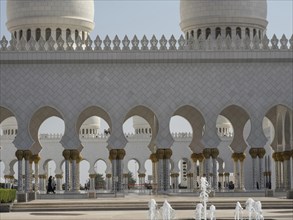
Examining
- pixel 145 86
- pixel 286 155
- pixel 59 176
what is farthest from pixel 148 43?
pixel 59 176

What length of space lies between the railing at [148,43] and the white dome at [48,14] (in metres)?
2.72

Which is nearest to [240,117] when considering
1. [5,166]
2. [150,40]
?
[150,40]

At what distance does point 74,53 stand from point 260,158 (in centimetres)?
763

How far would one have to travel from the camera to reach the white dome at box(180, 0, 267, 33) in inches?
1252

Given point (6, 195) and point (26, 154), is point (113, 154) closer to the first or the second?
point (26, 154)

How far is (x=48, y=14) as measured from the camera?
31656 mm

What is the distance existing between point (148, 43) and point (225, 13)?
4.47 metres

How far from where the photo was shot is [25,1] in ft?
104

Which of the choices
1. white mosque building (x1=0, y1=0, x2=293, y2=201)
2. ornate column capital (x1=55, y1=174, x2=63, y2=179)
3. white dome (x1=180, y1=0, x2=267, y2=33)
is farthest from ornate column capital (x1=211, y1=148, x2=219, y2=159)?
ornate column capital (x1=55, y1=174, x2=63, y2=179)

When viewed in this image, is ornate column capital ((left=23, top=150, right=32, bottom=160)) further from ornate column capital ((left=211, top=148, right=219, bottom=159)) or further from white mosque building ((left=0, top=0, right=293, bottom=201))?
ornate column capital ((left=211, top=148, right=219, bottom=159))

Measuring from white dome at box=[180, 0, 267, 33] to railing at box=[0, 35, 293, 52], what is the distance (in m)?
2.75

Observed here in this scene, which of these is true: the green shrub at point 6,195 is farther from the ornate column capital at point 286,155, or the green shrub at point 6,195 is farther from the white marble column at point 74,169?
the ornate column capital at point 286,155

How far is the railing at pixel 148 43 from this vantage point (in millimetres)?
28734

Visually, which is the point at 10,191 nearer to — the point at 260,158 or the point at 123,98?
the point at 123,98
